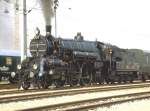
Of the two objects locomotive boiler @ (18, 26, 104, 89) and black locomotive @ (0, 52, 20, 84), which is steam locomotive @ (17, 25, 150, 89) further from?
black locomotive @ (0, 52, 20, 84)

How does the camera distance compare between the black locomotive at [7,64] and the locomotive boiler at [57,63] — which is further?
the black locomotive at [7,64]

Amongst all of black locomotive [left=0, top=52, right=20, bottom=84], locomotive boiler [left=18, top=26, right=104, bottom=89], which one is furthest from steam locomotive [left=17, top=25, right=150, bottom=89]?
black locomotive [left=0, top=52, right=20, bottom=84]

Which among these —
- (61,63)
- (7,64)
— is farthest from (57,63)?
(7,64)

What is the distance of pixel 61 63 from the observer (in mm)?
27297

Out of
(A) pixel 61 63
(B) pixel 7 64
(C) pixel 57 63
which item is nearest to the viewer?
(C) pixel 57 63

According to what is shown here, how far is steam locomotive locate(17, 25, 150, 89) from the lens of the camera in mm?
26609

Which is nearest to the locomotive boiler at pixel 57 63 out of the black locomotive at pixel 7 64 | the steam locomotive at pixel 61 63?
the steam locomotive at pixel 61 63

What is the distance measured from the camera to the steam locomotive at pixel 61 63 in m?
26.6

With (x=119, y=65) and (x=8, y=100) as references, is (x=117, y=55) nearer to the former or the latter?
(x=119, y=65)

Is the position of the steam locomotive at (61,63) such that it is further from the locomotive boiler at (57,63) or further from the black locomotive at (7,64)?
the black locomotive at (7,64)

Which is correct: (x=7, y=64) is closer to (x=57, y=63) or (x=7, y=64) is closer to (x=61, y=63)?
(x=61, y=63)

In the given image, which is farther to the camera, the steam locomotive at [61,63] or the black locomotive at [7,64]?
the black locomotive at [7,64]

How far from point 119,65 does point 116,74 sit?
82 cm

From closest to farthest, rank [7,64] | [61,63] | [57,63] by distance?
[57,63] < [61,63] < [7,64]
